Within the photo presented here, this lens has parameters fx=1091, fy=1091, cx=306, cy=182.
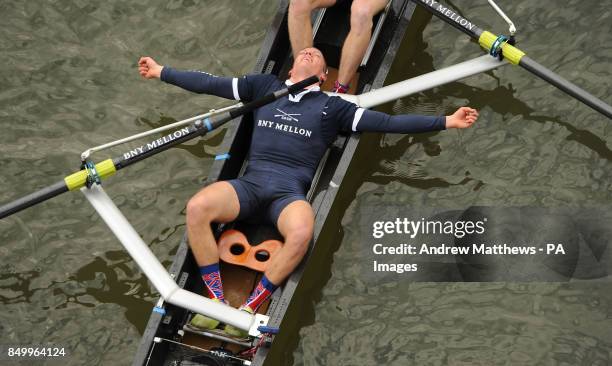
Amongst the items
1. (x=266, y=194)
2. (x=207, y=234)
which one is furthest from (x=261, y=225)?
(x=207, y=234)

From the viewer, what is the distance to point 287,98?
336 inches

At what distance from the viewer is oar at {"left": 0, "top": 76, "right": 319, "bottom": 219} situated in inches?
322

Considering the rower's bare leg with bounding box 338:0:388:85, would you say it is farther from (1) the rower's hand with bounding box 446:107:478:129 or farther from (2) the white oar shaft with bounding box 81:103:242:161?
(1) the rower's hand with bounding box 446:107:478:129

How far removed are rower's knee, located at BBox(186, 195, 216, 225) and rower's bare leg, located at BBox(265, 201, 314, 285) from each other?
575mm

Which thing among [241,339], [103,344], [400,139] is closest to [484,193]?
[400,139]

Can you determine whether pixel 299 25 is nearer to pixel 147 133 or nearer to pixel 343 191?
pixel 343 191

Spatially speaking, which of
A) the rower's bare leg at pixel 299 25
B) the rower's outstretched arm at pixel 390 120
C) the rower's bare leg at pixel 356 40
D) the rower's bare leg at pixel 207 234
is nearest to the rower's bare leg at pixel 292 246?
the rower's bare leg at pixel 207 234

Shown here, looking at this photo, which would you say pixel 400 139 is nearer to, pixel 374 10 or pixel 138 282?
pixel 374 10

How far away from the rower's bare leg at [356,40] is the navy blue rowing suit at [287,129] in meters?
0.48

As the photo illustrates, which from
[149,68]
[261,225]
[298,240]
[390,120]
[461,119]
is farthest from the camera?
[149,68]

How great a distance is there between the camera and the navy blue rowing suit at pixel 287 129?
824 centimetres

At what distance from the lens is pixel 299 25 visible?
29.2 ft

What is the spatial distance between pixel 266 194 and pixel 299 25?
1.54 metres

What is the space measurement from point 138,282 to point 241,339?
4.72 ft
